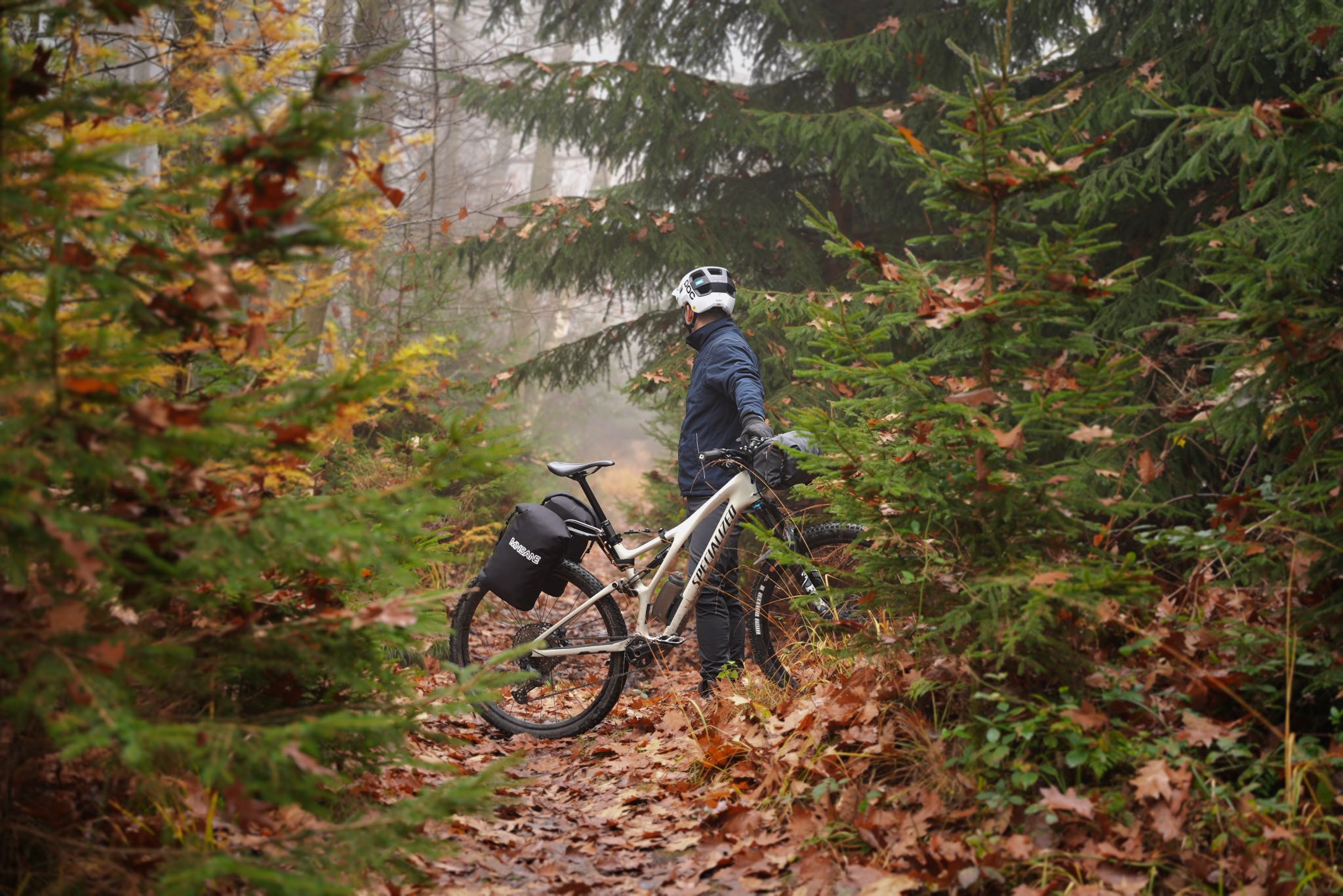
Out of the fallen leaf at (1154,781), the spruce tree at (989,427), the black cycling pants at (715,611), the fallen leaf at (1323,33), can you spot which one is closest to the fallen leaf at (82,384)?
the spruce tree at (989,427)

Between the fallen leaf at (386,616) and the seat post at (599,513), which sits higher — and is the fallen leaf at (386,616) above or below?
above

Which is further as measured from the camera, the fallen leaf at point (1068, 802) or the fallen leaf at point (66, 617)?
the fallen leaf at point (1068, 802)

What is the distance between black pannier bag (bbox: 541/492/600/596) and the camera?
504 centimetres

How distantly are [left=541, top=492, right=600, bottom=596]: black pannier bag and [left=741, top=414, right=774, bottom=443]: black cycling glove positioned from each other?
990 millimetres

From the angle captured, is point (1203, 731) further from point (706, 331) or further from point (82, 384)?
point (706, 331)

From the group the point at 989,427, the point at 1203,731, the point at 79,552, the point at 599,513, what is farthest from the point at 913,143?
the point at 599,513

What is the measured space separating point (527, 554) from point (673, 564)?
804 millimetres

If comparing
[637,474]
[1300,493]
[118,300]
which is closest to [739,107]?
[1300,493]

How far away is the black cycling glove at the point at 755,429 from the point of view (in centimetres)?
468

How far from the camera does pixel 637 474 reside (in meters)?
23.2

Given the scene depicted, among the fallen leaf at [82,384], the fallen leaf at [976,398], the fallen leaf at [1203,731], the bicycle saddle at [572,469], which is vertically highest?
the fallen leaf at [976,398]

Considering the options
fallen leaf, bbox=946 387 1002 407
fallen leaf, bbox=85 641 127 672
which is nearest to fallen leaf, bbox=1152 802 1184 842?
fallen leaf, bbox=946 387 1002 407

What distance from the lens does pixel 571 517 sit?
507cm

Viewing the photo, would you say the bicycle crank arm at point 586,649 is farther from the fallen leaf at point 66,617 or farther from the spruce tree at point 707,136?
the spruce tree at point 707,136
